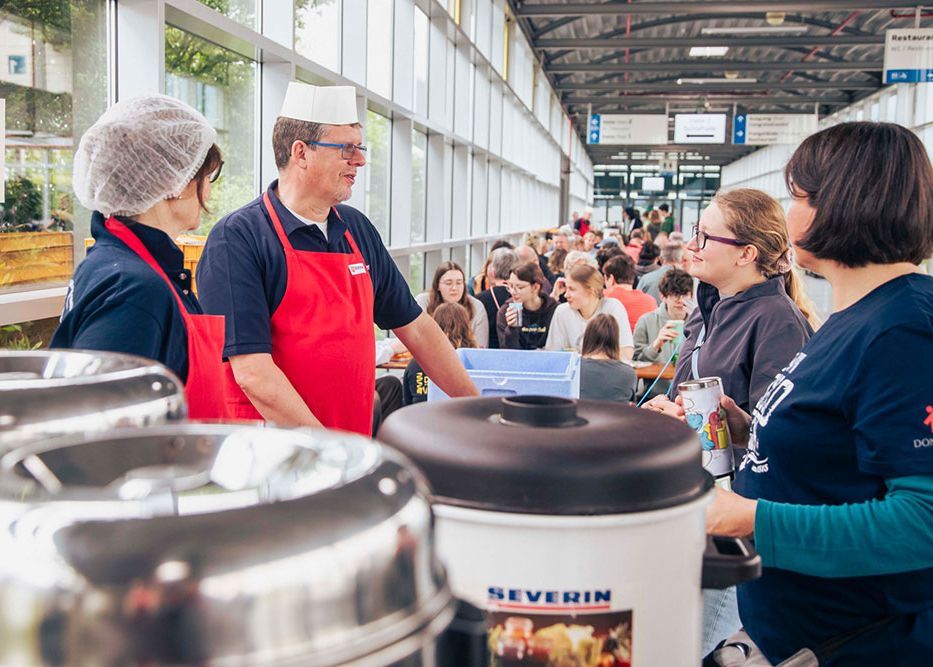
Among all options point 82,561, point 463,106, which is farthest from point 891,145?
point 463,106

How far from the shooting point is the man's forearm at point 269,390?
2074mm

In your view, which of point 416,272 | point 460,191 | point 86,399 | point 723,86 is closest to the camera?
point 86,399

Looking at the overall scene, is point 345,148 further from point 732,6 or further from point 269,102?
point 732,6

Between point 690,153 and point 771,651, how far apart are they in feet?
151

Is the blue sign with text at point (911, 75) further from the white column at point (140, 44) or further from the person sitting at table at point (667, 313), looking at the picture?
the white column at point (140, 44)

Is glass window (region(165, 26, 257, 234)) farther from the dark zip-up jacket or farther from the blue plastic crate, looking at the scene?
the dark zip-up jacket

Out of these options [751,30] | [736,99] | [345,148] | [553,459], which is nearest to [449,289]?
[345,148]

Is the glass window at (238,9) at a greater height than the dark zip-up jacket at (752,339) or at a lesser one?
greater

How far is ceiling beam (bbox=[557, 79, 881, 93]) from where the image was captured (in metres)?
21.0

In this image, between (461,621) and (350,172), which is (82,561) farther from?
(350,172)

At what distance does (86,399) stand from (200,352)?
1027mm

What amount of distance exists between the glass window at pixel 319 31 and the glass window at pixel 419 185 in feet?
9.50

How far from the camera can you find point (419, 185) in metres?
10.3

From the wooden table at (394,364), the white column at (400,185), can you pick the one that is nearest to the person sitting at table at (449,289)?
the wooden table at (394,364)
